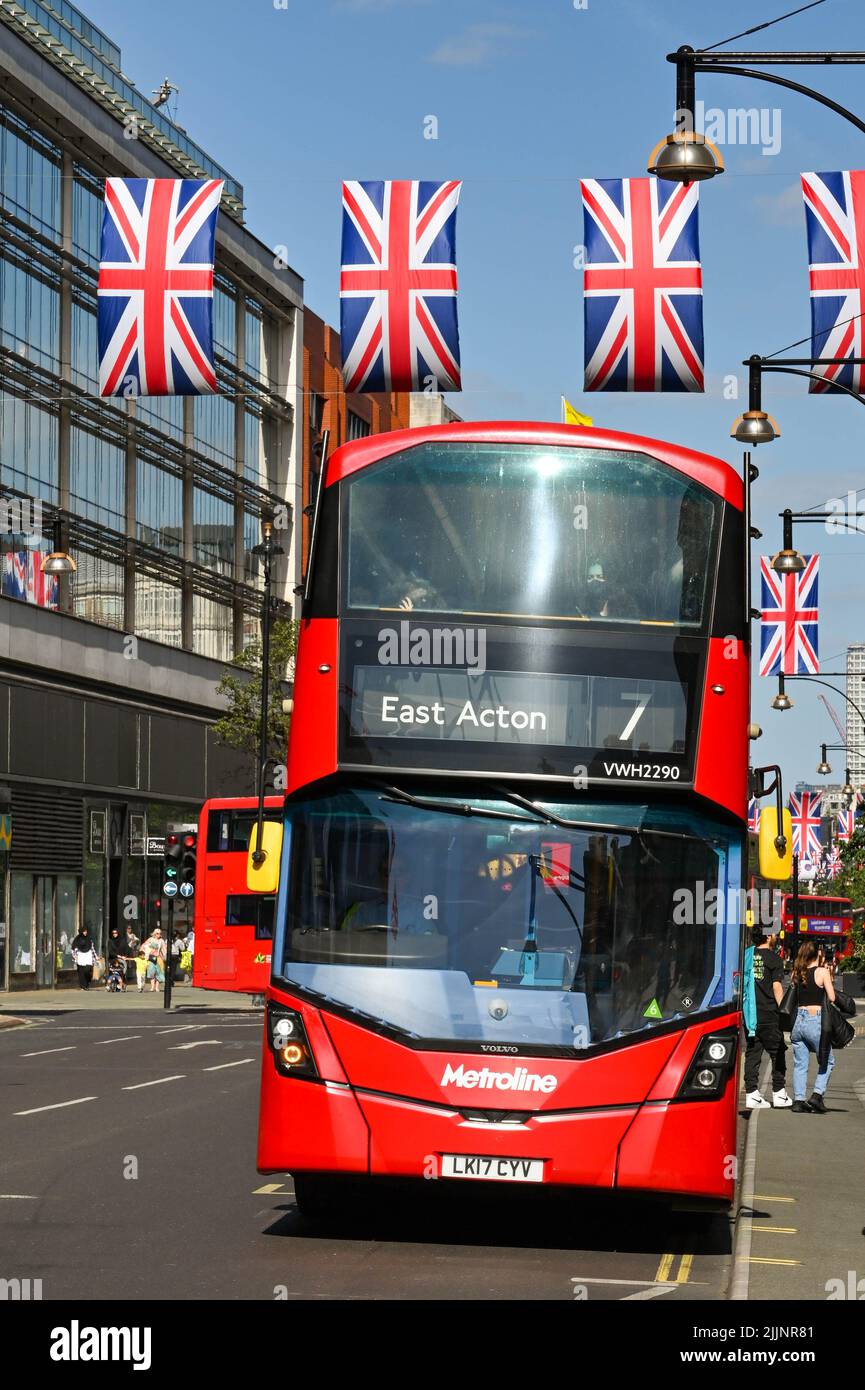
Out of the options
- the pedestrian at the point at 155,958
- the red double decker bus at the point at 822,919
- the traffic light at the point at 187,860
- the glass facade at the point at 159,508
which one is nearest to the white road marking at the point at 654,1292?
the traffic light at the point at 187,860

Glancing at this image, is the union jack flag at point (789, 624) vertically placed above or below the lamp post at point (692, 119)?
below

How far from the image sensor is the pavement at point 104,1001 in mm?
44500

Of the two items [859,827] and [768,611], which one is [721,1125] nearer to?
[768,611]

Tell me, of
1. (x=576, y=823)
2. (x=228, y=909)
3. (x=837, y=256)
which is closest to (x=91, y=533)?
(x=228, y=909)

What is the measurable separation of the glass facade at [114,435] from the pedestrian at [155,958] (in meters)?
8.17

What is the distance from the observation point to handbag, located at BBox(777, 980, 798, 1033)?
2281 cm

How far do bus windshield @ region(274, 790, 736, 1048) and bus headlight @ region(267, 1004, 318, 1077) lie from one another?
0.20 m

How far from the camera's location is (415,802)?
12.2 metres

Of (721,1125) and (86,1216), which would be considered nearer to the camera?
(721,1125)

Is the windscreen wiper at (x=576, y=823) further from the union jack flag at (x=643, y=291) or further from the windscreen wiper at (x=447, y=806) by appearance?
the union jack flag at (x=643, y=291)

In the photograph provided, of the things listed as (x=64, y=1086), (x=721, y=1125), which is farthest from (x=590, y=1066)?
(x=64, y=1086)

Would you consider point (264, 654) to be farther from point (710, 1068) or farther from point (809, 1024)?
point (710, 1068)

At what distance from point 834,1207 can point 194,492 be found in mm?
51686

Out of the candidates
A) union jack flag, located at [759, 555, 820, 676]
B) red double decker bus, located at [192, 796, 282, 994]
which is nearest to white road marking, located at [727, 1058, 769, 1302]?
union jack flag, located at [759, 555, 820, 676]
